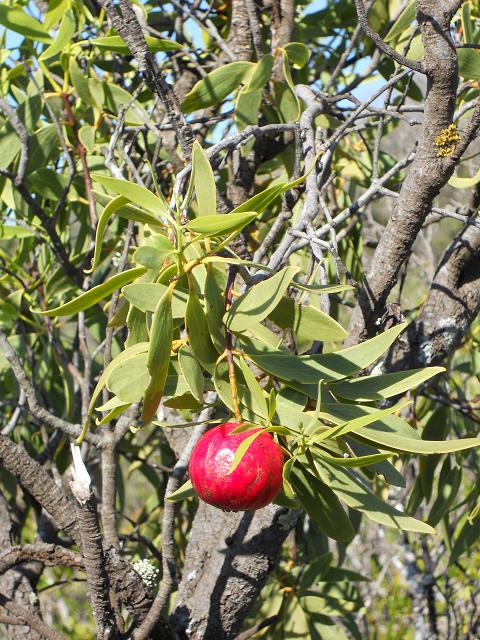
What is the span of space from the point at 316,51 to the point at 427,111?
0.95 m

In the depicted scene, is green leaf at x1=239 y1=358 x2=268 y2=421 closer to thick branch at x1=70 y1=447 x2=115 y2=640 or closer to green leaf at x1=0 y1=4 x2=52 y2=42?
thick branch at x1=70 y1=447 x2=115 y2=640

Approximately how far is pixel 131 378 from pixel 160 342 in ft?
0.23

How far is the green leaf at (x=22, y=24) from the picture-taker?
1298mm

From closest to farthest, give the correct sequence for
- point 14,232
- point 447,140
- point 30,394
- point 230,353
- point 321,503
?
point 230,353 < point 321,503 < point 447,140 < point 30,394 < point 14,232

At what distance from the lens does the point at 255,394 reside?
0.68 metres

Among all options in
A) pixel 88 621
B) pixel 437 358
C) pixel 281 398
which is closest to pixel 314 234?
pixel 281 398

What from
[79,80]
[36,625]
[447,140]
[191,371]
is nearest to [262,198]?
[191,371]

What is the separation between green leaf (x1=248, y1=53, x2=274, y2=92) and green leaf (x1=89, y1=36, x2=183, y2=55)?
128 mm

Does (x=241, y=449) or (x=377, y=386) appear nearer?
(x=241, y=449)

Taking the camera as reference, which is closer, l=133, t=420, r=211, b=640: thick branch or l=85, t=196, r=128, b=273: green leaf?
l=85, t=196, r=128, b=273: green leaf

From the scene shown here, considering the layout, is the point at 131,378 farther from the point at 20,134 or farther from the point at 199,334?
the point at 20,134

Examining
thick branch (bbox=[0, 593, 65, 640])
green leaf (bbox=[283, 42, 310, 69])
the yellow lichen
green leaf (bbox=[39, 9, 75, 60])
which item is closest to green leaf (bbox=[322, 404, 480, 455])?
the yellow lichen

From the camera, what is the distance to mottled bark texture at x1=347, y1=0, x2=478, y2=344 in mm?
885

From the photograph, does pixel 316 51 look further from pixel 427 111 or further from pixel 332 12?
pixel 427 111
